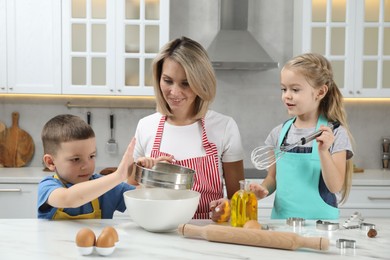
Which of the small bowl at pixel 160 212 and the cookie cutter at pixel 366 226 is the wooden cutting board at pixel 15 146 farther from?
the cookie cutter at pixel 366 226

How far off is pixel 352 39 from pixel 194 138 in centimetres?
210

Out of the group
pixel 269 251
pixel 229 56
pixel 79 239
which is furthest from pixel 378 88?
pixel 79 239

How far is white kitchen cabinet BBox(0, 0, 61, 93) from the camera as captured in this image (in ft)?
A: 12.7

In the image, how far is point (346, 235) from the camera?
1699mm

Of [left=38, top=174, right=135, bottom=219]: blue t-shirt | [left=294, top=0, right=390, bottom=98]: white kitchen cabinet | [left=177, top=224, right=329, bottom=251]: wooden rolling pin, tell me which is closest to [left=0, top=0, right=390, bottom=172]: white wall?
[left=294, top=0, right=390, bottom=98]: white kitchen cabinet

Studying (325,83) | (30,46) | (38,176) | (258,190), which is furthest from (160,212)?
(30,46)

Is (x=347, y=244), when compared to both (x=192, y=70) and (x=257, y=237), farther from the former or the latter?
(x=192, y=70)

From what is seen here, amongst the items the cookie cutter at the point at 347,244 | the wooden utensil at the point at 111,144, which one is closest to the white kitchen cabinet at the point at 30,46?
the wooden utensil at the point at 111,144

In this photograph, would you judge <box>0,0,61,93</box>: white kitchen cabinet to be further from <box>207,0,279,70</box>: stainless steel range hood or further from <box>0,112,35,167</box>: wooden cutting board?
<box>207,0,279,70</box>: stainless steel range hood

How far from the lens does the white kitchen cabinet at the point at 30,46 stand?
12.7 feet

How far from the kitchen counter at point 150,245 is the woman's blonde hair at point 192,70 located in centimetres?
58

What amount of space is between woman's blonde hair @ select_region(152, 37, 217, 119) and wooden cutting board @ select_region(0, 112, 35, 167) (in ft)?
7.38

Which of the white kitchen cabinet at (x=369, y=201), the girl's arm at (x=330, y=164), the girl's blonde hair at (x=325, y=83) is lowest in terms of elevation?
the white kitchen cabinet at (x=369, y=201)

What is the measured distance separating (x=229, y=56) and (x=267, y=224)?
2.30 meters
